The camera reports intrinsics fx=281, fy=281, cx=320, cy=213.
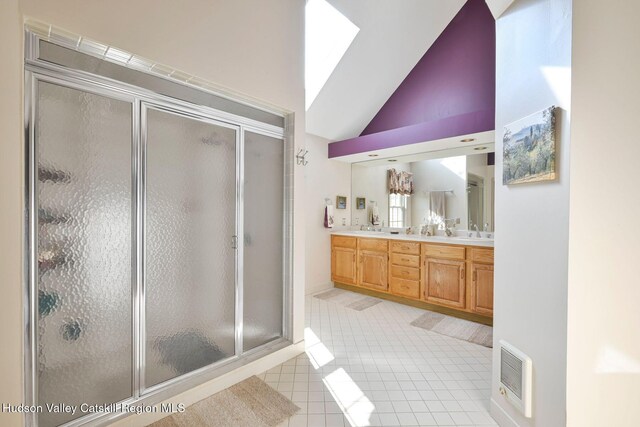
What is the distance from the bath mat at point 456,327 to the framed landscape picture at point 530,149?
1.89 meters

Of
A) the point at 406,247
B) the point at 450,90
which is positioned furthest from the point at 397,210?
the point at 450,90

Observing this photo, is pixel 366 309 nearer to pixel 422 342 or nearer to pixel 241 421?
pixel 422 342

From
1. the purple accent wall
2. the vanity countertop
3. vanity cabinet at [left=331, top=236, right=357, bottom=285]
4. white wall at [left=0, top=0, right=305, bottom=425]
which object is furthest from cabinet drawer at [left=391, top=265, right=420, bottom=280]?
white wall at [left=0, top=0, right=305, bottom=425]

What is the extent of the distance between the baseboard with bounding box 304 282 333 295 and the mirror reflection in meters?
1.16

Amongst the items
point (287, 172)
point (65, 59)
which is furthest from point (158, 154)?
point (287, 172)

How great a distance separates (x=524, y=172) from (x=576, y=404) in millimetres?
1058

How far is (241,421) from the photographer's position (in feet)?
5.52

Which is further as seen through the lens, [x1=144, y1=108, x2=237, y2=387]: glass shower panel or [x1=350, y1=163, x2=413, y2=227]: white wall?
[x1=350, y1=163, x2=413, y2=227]: white wall

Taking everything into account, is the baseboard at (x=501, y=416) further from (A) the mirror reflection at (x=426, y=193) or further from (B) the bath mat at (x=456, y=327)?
(A) the mirror reflection at (x=426, y=193)

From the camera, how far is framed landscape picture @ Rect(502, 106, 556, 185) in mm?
1269

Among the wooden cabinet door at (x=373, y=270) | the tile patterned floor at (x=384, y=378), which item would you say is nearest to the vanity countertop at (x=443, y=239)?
the wooden cabinet door at (x=373, y=270)

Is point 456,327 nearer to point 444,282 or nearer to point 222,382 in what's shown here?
point 444,282

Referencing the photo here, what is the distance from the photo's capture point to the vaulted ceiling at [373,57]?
3199 millimetres

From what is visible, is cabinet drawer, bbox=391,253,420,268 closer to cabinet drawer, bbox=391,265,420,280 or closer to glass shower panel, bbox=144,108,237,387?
cabinet drawer, bbox=391,265,420,280
